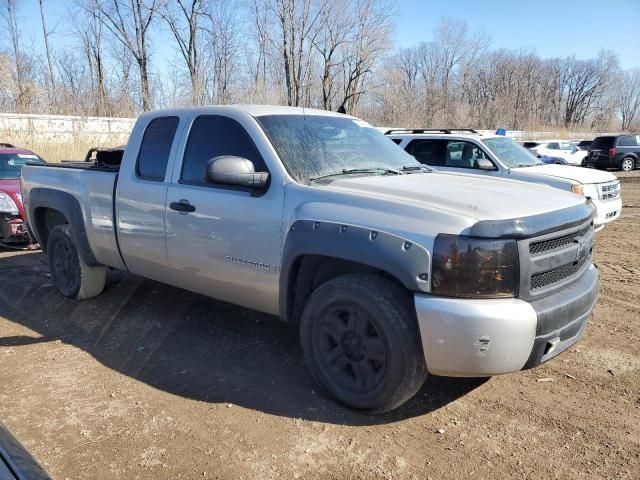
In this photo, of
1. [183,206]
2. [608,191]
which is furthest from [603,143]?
[183,206]

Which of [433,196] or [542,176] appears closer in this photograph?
[433,196]

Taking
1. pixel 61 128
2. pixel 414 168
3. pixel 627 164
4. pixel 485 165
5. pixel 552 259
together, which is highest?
pixel 61 128

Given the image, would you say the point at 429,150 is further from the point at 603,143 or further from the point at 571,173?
the point at 603,143

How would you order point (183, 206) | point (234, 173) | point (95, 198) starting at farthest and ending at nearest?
point (95, 198), point (183, 206), point (234, 173)

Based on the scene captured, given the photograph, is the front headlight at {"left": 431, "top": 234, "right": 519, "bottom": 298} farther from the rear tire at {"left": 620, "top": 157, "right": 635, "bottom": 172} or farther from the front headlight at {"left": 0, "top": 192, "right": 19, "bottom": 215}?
the rear tire at {"left": 620, "top": 157, "right": 635, "bottom": 172}

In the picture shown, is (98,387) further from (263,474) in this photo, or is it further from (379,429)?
(379,429)

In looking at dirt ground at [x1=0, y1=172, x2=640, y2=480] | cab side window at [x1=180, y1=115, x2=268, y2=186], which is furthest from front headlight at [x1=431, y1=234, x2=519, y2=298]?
cab side window at [x1=180, y1=115, x2=268, y2=186]

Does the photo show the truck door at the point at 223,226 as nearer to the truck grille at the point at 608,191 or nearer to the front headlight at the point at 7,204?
the front headlight at the point at 7,204

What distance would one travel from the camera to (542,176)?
8414 mm

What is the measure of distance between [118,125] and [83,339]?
1716 centimetres

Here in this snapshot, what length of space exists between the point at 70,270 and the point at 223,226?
2.65 meters

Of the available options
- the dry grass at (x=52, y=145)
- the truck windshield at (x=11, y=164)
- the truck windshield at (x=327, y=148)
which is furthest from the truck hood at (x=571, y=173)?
the dry grass at (x=52, y=145)

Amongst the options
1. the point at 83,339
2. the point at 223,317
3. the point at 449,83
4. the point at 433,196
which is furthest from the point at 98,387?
the point at 449,83

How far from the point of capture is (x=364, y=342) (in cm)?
322
